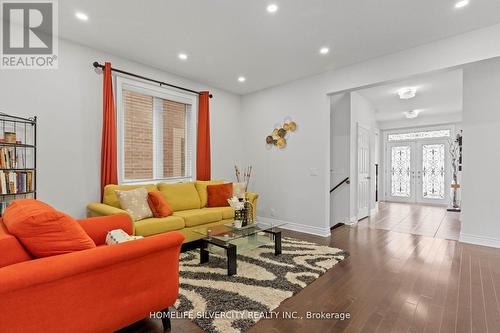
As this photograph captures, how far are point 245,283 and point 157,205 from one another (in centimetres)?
170

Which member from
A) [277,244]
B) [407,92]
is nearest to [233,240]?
→ [277,244]

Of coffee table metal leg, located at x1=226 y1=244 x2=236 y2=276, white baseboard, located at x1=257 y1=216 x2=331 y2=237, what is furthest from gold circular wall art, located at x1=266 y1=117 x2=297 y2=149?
coffee table metal leg, located at x1=226 y1=244 x2=236 y2=276

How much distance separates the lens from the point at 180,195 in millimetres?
4082

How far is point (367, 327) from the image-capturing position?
1911mm

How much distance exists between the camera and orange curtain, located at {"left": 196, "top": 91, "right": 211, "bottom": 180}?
193 inches

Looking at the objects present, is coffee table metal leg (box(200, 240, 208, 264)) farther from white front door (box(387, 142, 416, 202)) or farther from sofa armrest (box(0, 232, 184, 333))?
white front door (box(387, 142, 416, 202))

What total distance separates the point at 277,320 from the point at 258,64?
3641mm

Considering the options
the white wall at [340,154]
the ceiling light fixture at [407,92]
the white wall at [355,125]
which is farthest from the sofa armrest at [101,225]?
the ceiling light fixture at [407,92]

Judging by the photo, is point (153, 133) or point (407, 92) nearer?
point (153, 133)

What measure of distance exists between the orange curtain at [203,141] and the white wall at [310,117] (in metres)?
1.11

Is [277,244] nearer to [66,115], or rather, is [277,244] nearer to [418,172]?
[66,115]

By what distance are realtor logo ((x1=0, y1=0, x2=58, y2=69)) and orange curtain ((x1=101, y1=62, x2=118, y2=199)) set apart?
2.00 feet

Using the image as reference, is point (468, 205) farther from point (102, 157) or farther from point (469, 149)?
point (102, 157)

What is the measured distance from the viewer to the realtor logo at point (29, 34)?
107 inches
